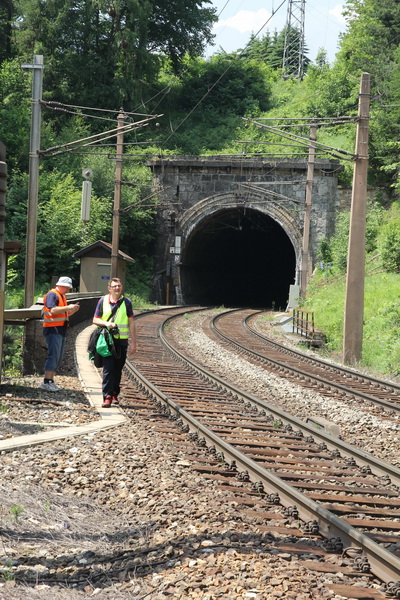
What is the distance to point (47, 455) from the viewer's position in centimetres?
692

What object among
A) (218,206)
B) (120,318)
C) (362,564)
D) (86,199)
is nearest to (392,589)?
(362,564)

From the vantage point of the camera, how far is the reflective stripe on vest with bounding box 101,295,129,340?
9375mm

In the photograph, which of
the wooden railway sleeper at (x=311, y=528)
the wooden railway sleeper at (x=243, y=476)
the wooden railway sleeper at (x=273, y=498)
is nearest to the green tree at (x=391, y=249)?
the wooden railway sleeper at (x=243, y=476)

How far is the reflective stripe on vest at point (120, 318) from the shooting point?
938 cm

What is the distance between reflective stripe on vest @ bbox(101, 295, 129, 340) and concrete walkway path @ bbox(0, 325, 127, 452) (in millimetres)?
963

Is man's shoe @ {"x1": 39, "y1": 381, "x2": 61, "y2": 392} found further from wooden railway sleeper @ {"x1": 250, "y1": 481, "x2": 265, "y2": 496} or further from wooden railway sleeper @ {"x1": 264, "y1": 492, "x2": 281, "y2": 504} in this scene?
wooden railway sleeper @ {"x1": 264, "y1": 492, "x2": 281, "y2": 504}

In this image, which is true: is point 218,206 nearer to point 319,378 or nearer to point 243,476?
point 319,378

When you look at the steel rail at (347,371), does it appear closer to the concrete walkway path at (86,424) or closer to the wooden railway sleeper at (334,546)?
the concrete walkway path at (86,424)

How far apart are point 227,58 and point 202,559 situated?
63.0 metres

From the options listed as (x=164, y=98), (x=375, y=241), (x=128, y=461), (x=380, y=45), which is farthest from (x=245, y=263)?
(x=128, y=461)

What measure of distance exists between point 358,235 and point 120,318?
28.8ft

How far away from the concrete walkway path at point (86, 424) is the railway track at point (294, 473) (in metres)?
0.54

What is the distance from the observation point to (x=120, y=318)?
9.42 m

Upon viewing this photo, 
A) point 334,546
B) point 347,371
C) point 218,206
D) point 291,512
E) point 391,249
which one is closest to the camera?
point 334,546
